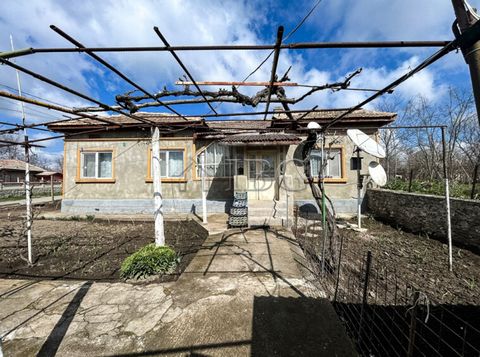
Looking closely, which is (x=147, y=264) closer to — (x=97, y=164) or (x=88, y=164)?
(x=97, y=164)

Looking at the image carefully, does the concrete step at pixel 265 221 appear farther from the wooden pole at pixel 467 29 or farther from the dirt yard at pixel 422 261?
the wooden pole at pixel 467 29

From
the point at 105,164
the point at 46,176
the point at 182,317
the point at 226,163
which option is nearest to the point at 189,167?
the point at 226,163

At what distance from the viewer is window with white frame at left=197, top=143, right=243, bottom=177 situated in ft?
31.5

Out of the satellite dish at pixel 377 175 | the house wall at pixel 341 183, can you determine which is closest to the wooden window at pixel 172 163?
the house wall at pixel 341 183

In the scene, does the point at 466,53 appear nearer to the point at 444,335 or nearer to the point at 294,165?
the point at 444,335

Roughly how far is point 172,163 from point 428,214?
9.79m

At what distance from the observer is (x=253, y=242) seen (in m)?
5.65

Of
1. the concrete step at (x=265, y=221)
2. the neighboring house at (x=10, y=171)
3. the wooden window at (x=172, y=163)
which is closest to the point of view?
the concrete step at (x=265, y=221)

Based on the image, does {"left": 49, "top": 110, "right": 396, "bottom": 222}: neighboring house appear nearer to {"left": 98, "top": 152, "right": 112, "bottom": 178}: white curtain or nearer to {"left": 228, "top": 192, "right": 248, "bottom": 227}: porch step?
{"left": 98, "top": 152, "right": 112, "bottom": 178}: white curtain

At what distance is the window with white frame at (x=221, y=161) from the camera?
961 centimetres

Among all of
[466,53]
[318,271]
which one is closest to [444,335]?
[318,271]

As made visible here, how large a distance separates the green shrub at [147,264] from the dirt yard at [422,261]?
3.66 meters

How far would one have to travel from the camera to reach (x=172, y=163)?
9.99 metres

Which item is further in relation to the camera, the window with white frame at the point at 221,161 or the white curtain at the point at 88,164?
the white curtain at the point at 88,164
